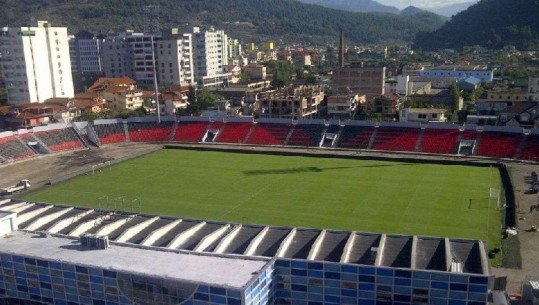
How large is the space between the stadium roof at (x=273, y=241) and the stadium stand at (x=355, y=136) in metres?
28.5

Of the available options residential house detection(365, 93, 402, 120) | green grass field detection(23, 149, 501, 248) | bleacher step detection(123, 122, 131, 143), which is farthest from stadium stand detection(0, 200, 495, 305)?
residential house detection(365, 93, 402, 120)

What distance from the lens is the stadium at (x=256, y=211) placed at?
51.6ft

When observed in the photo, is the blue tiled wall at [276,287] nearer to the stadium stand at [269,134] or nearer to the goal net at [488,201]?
the goal net at [488,201]

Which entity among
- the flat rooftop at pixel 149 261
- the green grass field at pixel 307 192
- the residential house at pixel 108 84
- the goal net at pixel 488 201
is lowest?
the green grass field at pixel 307 192

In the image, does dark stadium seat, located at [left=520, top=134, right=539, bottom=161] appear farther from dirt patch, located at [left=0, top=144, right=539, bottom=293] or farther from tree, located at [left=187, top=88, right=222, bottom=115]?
tree, located at [left=187, top=88, right=222, bottom=115]

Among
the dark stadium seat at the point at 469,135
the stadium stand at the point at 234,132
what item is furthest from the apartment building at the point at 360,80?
the dark stadium seat at the point at 469,135

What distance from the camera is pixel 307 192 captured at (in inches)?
1379

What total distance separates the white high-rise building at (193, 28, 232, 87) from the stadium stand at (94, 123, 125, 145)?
39.2 meters

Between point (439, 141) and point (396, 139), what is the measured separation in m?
3.83

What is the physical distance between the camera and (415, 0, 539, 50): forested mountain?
449 feet

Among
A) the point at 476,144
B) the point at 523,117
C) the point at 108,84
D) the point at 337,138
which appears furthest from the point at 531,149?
the point at 108,84

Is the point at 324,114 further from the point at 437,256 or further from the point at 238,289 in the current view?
the point at 238,289

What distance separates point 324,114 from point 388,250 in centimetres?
4671

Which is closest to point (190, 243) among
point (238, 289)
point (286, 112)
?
point (238, 289)
